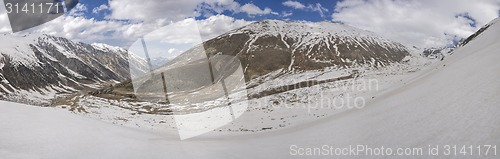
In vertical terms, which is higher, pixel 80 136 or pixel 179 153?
pixel 80 136

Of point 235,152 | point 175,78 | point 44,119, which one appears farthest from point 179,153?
point 175,78

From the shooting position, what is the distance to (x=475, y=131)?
9.52m

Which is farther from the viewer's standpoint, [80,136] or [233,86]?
[233,86]

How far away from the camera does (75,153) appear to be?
35.0ft

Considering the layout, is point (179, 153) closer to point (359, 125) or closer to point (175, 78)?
point (359, 125)

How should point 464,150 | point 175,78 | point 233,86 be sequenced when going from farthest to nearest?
point 175,78, point 233,86, point 464,150

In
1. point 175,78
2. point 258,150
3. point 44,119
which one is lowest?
point 258,150

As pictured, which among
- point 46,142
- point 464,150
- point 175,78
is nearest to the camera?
point 464,150

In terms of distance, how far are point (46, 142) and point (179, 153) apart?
4846mm

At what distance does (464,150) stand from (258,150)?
9.89 m

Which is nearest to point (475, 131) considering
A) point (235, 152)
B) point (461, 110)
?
point (461, 110)

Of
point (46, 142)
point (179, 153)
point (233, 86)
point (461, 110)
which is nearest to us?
point (46, 142)

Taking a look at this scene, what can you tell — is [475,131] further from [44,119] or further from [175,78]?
[175,78]

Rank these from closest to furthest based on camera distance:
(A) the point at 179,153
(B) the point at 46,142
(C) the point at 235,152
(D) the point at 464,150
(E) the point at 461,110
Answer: (D) the point at 464,150 < (B) the point at 46,142 < (E) the point at 461,110 < (A) the point at 179,153 < (C) the point at 235,152
